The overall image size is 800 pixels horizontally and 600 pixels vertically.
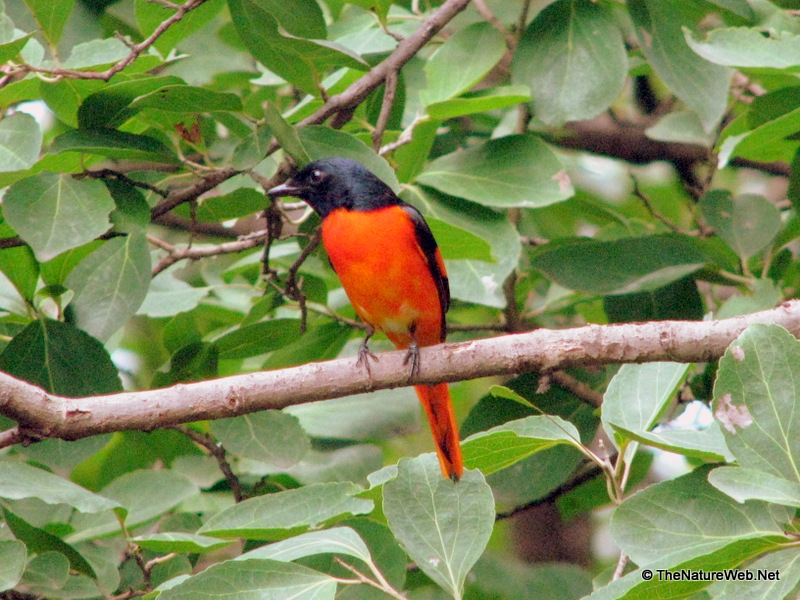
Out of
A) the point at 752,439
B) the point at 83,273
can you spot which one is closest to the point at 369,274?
the point at 83,273

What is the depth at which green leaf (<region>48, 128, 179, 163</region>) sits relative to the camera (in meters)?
3.51

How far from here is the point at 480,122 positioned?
5812mm

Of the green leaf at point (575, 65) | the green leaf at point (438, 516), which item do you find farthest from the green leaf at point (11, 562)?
the green leaf at point (575, 65)

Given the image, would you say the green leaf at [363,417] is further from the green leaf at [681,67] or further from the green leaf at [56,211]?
the green leaf at [681,67]

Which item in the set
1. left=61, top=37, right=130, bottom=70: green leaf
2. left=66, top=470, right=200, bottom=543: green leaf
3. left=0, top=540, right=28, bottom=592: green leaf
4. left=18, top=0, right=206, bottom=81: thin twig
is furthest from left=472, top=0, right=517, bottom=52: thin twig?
left=0, top=540, right=28, bottom=592: green leaf

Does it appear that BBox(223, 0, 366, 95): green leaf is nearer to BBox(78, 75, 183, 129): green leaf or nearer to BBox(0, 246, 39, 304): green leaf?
BBox(78, 75, 183, 129): green leaf

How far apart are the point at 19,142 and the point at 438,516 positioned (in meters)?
2.02

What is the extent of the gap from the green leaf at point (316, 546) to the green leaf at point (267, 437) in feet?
3.29

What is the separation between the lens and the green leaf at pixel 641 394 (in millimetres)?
3061

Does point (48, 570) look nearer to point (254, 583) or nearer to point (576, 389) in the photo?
point (254, 583)

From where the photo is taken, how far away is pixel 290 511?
2879 millimetres

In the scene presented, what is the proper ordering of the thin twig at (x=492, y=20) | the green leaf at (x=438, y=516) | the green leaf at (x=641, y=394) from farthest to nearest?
the thin twig at (x=492, y=20), the green leaf at (x=641, y=394), the green leaf at (x=438, y=516)

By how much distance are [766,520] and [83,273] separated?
266 centimetres

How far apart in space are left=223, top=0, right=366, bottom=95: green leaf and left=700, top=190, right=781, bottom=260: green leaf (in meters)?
1.89
